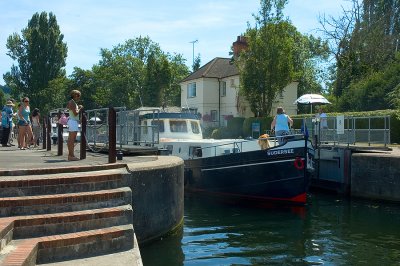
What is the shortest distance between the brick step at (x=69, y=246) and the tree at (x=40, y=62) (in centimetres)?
5090

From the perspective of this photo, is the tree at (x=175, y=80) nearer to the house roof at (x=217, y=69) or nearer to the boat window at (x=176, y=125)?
the house roof at (x=217, y=69)

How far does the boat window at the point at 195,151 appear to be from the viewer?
17.4 metres

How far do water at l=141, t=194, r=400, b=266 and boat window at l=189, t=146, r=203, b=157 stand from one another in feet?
6.85

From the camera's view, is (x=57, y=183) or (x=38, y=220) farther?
(x=57, y=183)

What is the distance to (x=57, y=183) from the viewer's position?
6.97 metres

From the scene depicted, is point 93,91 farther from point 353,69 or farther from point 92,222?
point 92,222

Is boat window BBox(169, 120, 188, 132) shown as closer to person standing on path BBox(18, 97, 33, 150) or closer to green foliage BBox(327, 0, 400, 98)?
person standing on path BBox(18, 97, 33, 150)

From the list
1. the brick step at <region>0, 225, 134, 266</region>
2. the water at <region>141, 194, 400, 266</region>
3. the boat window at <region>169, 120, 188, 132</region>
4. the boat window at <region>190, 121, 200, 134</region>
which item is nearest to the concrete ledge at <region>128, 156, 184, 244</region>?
the water at <region>141, 194, 400, 266</region>

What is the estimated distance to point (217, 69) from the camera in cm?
4553

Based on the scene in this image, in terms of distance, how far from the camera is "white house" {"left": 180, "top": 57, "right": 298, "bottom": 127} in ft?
138

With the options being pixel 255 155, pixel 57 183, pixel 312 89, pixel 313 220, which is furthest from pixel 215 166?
pixel 312 89

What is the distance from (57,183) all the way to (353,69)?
36.7 m

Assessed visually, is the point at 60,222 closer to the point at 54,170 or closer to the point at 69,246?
the point at 69,246

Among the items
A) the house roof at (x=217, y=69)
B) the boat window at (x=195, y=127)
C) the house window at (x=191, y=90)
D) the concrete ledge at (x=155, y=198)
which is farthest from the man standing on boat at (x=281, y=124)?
the house window at (x=191, y=90)
